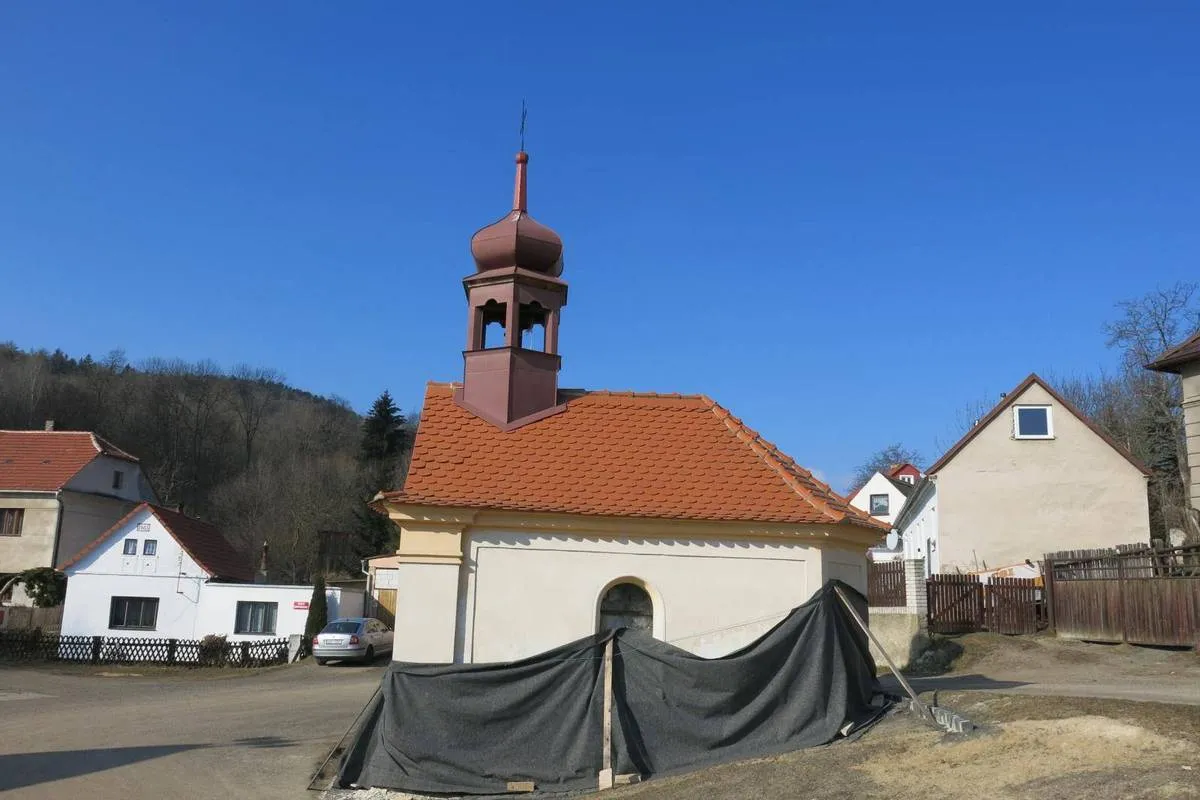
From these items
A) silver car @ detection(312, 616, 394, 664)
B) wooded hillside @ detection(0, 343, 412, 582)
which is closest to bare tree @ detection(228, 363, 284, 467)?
wooded hillside @ detection(0, 343, 412, 582)

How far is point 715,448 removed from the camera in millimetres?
16094

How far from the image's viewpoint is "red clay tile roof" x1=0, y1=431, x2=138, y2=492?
40.1 meters

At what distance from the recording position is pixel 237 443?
77312 millimetres

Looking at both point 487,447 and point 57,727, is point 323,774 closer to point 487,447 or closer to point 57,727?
point 487,447

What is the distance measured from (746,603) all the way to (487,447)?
4.92m

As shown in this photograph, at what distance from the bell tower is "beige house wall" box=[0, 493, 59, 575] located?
30.8 m

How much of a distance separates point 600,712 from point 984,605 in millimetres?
16101

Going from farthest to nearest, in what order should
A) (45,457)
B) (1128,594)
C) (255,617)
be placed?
1. (45,457)
2. (255,617)
3. (1128,594)

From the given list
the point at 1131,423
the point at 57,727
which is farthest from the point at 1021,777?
the point at 1131,423

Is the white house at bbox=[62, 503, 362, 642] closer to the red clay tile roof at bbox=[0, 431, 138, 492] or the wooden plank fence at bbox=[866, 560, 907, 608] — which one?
the red clay tile roof at bbox=[0, 431, 138, 492]

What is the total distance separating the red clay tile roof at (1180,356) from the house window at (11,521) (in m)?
41.8

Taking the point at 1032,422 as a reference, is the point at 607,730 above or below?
below

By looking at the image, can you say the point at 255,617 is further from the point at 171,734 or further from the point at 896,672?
the point at 896,672

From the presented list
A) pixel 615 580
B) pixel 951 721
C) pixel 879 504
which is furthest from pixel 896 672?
pixel 879 504
